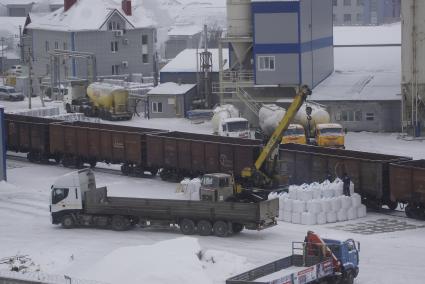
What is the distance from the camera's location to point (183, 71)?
74.4m

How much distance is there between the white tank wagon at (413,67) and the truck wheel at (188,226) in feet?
84.0

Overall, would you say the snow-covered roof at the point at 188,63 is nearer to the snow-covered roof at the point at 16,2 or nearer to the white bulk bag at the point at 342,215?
the white bulk bag at the point at 342,215

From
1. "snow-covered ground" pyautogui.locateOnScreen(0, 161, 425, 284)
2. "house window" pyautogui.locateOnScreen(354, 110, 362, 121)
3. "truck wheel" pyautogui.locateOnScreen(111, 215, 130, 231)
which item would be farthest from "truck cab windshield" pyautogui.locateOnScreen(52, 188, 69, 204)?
"house window" pyautogui.locateOnScreen(354, 110, 362, 121)

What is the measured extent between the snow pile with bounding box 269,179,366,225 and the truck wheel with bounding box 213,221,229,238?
3.64 meters

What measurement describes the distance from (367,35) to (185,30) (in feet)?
141

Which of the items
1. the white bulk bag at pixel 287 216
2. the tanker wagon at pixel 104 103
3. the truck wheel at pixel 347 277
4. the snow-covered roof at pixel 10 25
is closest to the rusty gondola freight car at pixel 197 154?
the white bulk bag at pixel 287 216

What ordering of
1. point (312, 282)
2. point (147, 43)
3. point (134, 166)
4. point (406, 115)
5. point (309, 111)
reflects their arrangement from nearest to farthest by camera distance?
point (312, 282)
point (134, 166)
point (309, 111)
point (406, 115)
point (147, 43)

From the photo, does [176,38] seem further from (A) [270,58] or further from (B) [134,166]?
(B) [134,166]

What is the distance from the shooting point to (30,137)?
5419cm

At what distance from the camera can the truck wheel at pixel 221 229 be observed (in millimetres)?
36031

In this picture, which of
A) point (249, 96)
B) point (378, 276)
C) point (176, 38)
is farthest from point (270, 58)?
point (176, 38)

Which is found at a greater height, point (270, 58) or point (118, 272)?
point (270, 58)

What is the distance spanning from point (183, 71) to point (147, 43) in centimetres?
1919

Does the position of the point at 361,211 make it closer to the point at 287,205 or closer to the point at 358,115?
the point at 287,205
